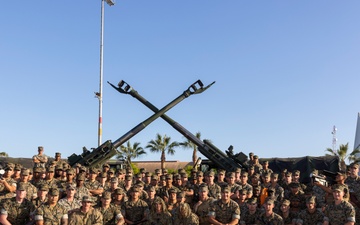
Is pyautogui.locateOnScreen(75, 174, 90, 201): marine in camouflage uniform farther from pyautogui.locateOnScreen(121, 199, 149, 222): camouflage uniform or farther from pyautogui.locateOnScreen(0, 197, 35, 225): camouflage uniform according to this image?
pyautogui.locateOnScreen(0, 197, 35, 225): camouflage uniform

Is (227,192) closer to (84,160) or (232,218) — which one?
(232,218)

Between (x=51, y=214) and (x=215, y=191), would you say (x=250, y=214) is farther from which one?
(x=51, y=214)

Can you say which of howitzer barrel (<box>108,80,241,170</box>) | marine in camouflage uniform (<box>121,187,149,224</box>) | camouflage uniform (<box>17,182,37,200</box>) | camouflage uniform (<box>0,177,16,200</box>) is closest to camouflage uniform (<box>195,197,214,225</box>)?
marine in camouflage uniform (<box>121,187,149,224</box>)

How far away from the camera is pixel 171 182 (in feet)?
38.1

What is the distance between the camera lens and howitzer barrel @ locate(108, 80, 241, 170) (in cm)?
1683

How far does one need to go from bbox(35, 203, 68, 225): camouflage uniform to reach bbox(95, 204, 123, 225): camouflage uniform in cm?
87

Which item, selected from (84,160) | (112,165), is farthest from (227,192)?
(112,165)

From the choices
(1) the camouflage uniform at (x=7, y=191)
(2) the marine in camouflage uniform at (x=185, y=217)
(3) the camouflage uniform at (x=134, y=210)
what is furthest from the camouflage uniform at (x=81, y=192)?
(2) the marine in camouflage uniform at (x=185, y=217)

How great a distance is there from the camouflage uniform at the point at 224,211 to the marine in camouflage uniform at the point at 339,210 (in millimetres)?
1846

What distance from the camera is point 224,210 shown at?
950cm

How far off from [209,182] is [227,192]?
154cm

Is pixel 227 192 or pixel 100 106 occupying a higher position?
pixel 100 106

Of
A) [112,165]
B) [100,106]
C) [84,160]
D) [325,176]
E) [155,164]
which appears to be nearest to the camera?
[325,176]

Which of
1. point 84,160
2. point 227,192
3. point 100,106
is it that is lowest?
point 227,192
